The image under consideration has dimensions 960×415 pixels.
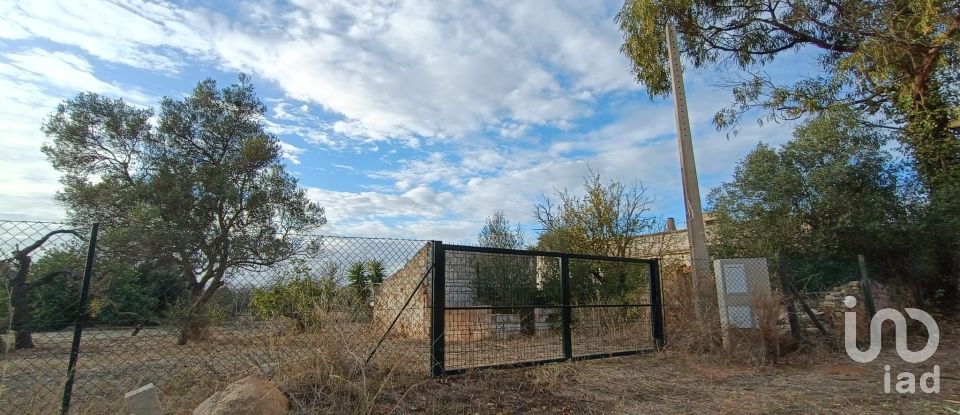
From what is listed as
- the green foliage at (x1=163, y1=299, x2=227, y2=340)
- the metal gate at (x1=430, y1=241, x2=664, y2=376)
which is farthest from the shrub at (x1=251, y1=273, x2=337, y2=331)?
the metal gate at (x1=430, y1=241, x2=664, y2=376)

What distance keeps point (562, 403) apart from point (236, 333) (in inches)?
123

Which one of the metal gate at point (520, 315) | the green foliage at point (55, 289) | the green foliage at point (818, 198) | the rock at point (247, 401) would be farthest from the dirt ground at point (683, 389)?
the green foliage at point (818, 198)

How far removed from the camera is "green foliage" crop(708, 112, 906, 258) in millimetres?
10305

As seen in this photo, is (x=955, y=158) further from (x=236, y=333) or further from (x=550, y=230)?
(x=236, y=333)

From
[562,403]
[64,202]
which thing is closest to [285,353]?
[562,403]

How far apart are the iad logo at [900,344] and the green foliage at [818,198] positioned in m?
1.89

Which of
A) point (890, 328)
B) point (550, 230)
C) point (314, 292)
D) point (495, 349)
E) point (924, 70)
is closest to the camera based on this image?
point (314, 292)

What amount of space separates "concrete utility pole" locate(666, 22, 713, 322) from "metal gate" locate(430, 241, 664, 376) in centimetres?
63

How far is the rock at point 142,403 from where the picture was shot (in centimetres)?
347

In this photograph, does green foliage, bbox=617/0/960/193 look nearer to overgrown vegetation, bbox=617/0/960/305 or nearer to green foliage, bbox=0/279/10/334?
overgrown vegetation, bbox=617/0/960/305

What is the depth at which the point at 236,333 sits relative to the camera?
14.5ft

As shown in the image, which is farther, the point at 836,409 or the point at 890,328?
the point at 890,328

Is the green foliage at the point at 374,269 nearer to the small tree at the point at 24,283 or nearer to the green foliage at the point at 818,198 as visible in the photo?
the small tree at the point at 24,283

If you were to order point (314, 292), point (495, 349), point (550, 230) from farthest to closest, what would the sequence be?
point (550, 230) < point (495, 349) < point (314, 292)
